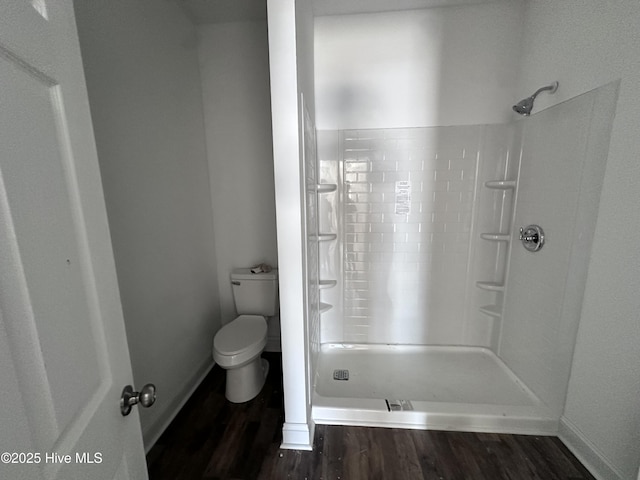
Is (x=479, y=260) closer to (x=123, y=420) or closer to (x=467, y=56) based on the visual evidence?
(x=467, y=56)

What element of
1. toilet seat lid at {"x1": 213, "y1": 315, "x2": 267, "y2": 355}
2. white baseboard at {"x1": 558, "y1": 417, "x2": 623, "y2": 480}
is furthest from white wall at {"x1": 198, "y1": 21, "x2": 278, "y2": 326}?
white baseboard at {"x1": 558, "y1": 417, "x2": 623, "y2": 480}

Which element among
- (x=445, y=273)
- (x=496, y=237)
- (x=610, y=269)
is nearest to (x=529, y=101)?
(x=496, y=237)

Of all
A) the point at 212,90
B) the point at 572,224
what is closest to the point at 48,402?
the point at 572,224

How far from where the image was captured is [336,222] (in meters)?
1.99

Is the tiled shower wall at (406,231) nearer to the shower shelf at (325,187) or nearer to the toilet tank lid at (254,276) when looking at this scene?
the shower shelf at (325,187)

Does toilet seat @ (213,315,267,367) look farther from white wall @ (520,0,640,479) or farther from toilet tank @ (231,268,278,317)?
white wall @ (520,0,640,479)

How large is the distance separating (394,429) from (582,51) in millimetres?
2188

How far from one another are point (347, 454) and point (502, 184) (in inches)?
74.9

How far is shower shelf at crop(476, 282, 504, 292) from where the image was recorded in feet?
6.27

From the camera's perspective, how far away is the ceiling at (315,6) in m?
1.64

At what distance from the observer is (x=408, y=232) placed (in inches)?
77.5

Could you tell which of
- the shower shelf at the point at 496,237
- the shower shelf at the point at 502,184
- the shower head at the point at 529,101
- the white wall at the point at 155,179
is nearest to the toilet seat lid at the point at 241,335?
the white wall at the point at 155,179

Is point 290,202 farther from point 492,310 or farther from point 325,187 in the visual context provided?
point 492,310

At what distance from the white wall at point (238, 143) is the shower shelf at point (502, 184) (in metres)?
1.58
